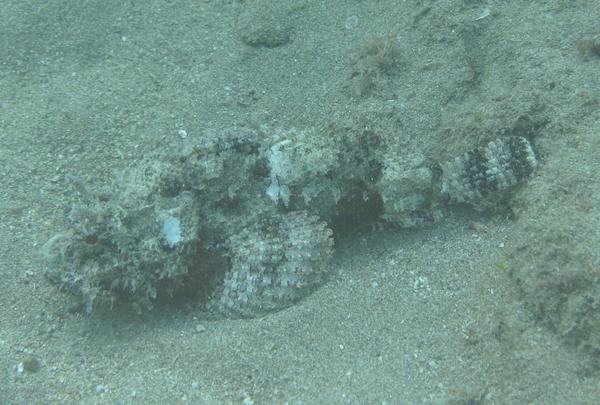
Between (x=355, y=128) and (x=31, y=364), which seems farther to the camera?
(x=355, y=128)

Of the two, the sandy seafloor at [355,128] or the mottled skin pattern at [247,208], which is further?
the mottled skin pattern at [247,208]

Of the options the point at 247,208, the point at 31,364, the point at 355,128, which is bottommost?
the point at 31,364

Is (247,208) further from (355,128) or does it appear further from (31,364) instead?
(31,364)

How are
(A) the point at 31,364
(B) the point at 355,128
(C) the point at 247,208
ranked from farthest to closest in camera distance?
(B) the point at 355,128 → (C) the point at 247,208 → (A) the point at 31,364

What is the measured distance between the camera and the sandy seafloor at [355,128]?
3182 mm

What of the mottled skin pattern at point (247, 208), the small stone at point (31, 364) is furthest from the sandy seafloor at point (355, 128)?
the mottled skin pattern at point (247, 208)

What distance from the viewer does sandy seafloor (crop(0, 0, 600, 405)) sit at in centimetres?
318

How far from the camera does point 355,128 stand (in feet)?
13.8

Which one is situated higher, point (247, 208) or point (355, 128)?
point (355, 128)

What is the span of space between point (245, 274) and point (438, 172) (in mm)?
1774

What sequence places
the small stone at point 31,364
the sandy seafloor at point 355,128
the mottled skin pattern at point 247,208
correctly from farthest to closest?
the mottled skin pattern at point 247,208
the small stone at point 31,364
the sandy seafloor at point 355,128

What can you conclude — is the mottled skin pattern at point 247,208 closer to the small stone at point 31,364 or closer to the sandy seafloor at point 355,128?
the sandy seafloor at point 355,128

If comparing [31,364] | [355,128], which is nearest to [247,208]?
[355,128]

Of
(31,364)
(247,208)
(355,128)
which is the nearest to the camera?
(31,364)
